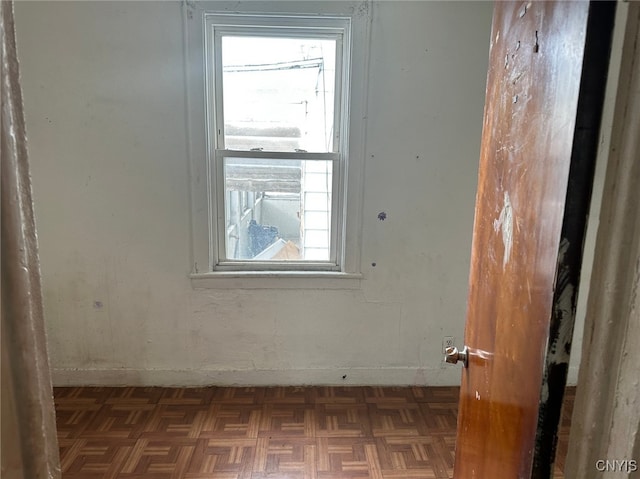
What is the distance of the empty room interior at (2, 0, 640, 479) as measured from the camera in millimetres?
2105

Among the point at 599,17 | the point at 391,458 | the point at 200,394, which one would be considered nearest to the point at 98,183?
the point at 200,394

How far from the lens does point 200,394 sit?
2400 millimetres

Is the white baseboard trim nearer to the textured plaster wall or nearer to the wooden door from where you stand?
the textured plaster wall

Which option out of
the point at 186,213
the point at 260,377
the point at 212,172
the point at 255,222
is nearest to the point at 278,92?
the point at 212,172

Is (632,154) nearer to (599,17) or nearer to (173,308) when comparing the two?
(599,17)

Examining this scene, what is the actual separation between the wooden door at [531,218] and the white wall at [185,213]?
134 cm

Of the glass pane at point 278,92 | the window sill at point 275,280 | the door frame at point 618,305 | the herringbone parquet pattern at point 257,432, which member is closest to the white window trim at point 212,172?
the window sill at point 275,280

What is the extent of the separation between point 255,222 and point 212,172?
38cm

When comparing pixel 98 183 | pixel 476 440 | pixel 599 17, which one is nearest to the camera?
pixel 599 17

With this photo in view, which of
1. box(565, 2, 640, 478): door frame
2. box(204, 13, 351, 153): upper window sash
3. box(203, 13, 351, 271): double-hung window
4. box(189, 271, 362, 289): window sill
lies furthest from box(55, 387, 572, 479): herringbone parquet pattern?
box(204, 13, 351, 153): upper window sash

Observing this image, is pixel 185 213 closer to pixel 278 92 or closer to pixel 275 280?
pixel 275 280

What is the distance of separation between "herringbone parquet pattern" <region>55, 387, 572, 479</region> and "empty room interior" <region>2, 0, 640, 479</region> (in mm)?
13

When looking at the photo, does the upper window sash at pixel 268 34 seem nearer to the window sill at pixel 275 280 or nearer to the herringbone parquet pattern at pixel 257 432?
the window sill at pixel 275 280

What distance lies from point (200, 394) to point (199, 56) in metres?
1.90
